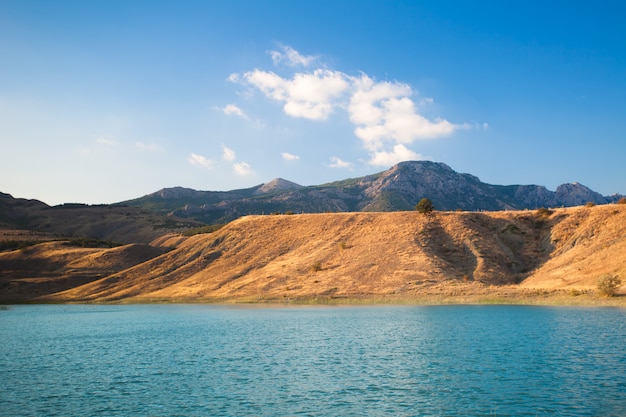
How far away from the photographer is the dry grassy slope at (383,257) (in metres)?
97.6

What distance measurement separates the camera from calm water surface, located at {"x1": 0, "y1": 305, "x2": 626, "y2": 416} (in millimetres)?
23688

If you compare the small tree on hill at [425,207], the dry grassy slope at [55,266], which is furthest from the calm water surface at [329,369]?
the dry grassy slope at [55,266]

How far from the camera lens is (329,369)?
32094 mm

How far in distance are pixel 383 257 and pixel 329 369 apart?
3125 inches

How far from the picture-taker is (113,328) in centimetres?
6097

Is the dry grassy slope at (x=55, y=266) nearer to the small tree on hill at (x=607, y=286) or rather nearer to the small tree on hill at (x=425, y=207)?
the small tree on hill at (x=425, y=207)

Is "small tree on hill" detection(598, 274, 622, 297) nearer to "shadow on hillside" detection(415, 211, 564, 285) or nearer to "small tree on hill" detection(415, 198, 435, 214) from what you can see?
"shadow on hillside" detection(415, 211, 564, 285)

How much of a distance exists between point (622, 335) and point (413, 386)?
24.0 meters

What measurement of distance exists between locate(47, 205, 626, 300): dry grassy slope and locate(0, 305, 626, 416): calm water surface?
4040 cm

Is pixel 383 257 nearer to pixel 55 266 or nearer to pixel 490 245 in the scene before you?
pixel 490 245

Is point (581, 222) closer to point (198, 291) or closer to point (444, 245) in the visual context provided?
point (444, 245)

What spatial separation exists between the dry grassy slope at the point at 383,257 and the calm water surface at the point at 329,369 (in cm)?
4040

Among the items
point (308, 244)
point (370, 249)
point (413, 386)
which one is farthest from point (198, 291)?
point (413, 386)

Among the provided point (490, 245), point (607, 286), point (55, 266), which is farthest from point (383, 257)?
point (55, 266)
